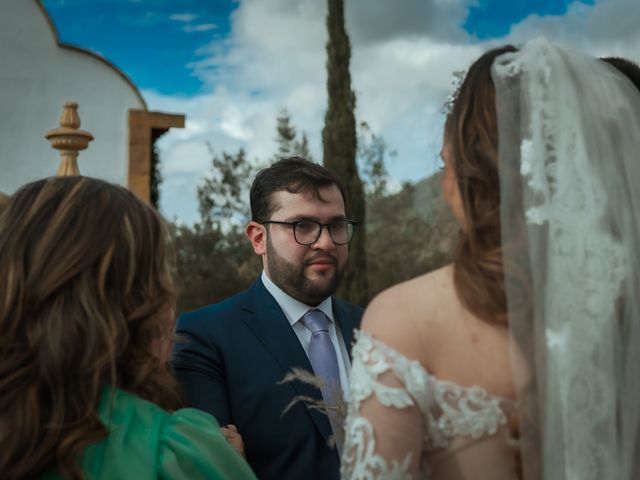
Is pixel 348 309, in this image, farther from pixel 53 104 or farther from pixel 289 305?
pixel 53 104

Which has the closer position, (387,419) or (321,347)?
(387,419)

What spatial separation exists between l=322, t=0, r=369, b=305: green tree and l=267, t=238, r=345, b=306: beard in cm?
1202

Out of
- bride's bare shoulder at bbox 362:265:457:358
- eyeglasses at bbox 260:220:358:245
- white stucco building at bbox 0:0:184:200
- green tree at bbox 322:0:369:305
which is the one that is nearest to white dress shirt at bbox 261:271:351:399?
eyeglasses at bbox 260:220:358:245

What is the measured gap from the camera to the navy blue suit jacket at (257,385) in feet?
9.68

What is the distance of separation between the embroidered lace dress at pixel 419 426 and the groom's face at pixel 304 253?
178cm

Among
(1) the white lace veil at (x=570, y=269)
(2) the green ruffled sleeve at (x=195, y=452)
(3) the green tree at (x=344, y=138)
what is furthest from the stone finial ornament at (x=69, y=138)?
(3) the green tree at (x=344, y=138)

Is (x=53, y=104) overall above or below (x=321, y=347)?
above

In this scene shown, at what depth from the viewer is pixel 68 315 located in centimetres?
162

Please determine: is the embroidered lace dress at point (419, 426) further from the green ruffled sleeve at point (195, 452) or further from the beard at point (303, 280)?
the beard at point (303, 280)

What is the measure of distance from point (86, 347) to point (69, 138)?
495 centimetres

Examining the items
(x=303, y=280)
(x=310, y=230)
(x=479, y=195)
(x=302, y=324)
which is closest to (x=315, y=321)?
(x=302, y=324)

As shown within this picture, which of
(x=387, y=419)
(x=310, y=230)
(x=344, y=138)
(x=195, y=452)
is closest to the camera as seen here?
(x=387, y=419)

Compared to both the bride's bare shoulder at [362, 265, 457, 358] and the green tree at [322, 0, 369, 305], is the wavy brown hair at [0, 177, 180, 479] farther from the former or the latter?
the green tree at [322, 0, 369, 305]

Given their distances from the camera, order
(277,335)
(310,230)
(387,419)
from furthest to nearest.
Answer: (310,230), (277,335), (387,419)
